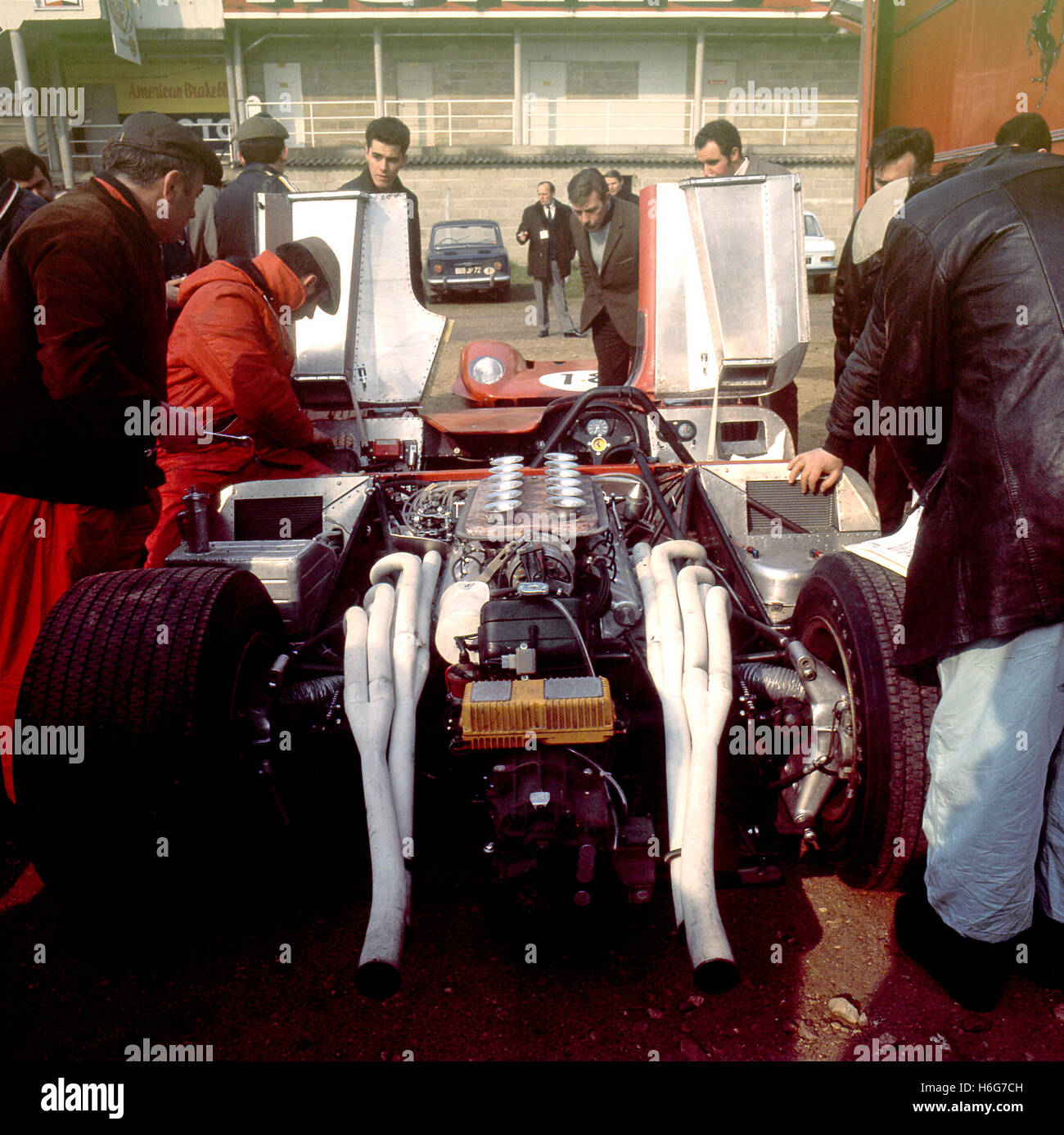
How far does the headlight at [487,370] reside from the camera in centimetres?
595

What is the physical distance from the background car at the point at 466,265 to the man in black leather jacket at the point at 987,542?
14059 mm

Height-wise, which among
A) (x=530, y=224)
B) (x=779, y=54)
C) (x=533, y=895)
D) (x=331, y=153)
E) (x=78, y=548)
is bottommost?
(x=533, y=895)

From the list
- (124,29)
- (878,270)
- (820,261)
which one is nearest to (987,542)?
(878,270)

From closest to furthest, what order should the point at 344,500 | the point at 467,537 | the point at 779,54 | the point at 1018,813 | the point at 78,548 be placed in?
the point at 1018,813 < the point at 467,537 < the point at 78,548 < the point at 344,500 < the point at 779,54

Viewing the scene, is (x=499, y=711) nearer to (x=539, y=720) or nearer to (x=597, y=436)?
(x=539, y=720)

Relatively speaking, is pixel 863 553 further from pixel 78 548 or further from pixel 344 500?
pixel 78 548

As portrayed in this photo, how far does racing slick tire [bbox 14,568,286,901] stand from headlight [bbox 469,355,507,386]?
13.3 ft

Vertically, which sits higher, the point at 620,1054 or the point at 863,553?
the point at 863,553

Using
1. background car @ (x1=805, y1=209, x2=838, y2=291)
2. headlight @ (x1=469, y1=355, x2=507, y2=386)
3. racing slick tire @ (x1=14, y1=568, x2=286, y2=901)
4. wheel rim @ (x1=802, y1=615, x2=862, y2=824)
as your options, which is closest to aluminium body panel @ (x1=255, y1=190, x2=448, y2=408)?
headlight @ (x1=469, y1=355, x2=507, y2=386)

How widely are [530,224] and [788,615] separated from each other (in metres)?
10.8

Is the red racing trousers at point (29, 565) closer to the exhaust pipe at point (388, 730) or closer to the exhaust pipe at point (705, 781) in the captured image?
the exhaust pipe at point (388, 730)

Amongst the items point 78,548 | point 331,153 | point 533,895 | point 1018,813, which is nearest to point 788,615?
point 1018,813

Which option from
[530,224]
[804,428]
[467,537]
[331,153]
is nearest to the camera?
[467,537]

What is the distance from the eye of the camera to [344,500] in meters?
3.22
